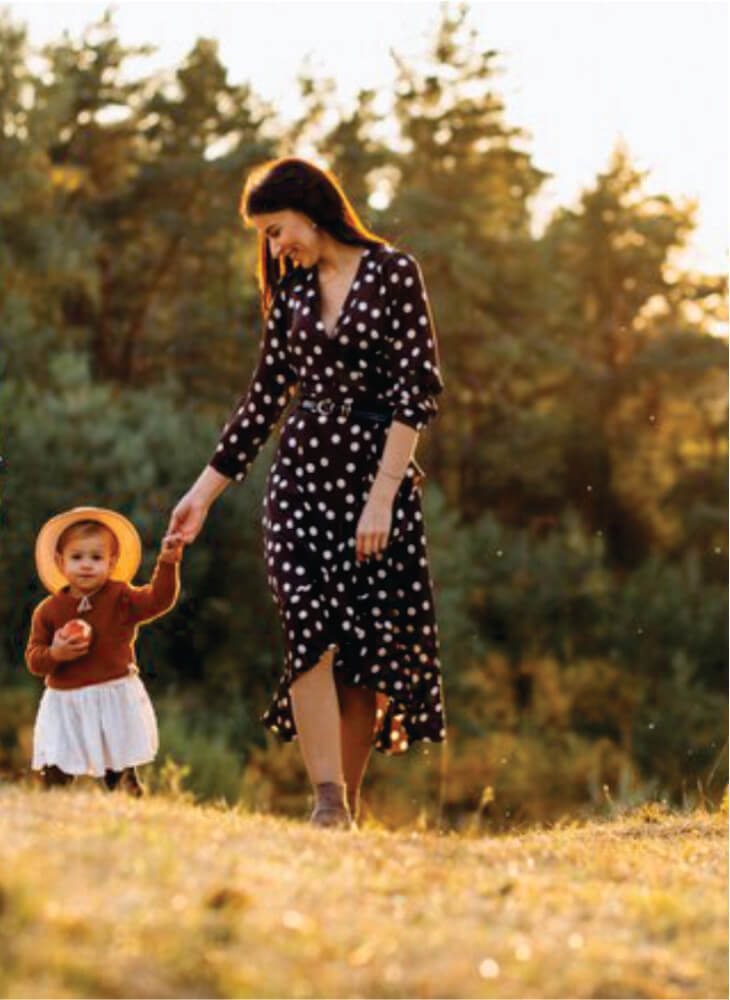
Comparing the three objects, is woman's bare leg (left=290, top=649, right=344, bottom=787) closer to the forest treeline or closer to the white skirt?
the white skirt

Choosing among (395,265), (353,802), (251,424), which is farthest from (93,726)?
(395,265)

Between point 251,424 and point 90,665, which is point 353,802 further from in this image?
point 251,424

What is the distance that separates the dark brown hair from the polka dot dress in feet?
2.14

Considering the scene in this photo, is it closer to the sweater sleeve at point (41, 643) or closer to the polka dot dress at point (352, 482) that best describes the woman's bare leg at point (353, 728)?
the polka dot dress at point (352, 482)

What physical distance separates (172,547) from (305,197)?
3.87 ft

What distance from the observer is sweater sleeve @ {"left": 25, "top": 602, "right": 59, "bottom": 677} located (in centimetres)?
618

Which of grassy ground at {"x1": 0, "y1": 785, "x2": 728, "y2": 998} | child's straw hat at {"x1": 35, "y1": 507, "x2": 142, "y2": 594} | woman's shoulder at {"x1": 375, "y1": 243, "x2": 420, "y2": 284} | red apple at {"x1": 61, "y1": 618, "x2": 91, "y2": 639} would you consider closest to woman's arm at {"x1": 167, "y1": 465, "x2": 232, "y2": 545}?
child's straw hat at {"x1": 35, "y1": 507, "x2": 142, "y2": 594}

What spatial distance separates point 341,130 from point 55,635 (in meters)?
27.5

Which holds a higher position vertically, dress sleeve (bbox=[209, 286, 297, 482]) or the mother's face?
the mother's face

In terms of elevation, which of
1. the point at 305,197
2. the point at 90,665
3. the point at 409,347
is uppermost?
the point at 305,197

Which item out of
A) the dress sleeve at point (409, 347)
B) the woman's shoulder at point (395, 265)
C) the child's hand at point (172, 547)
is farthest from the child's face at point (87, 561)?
the woman's shoulder at point (395, 265)

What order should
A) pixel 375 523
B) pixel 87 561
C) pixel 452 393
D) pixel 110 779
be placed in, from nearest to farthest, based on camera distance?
1. pixel 375 523
2. pixel 87 561
3. pixel 110 779
4. pixel 452 393

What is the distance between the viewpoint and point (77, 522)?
6.32 m

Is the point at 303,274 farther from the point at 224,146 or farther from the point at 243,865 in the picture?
the point at 224,146
